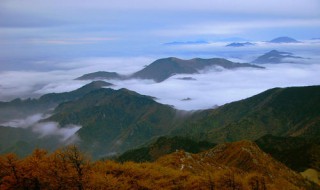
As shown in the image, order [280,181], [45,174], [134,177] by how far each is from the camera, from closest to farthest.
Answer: [45,174]
[134,177]
[280,181]

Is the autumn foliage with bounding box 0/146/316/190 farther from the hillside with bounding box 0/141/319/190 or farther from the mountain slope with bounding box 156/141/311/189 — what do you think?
the mountain slope with bounding box 156/141/311/189

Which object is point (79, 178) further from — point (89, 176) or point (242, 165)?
point (242, 165)

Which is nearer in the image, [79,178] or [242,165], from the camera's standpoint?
[79,178]

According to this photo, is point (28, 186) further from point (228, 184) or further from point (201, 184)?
point (228, 184)

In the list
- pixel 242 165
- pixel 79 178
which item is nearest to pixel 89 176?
pixel 79 178

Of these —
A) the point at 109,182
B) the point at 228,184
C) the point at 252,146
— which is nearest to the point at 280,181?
the point at 252,146

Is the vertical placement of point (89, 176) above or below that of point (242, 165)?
above

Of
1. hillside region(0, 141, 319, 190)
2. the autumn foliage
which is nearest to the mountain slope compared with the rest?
the autumn foliage

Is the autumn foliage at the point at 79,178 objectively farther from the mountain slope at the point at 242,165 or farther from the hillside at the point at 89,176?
the mountain slope at the point at 242,165

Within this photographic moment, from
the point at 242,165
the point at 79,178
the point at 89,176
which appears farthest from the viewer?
the point at 242,165

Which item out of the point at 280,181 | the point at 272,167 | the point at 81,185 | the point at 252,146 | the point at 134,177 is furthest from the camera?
the point at 252,146

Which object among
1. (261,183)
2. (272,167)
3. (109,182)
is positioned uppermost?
(109,182)
